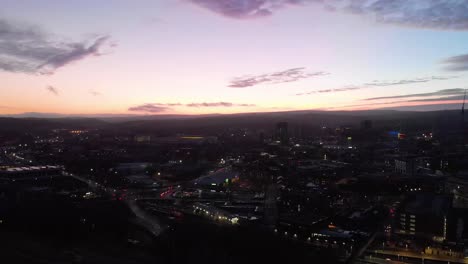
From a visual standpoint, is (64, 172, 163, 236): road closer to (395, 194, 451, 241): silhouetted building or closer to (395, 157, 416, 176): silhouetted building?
(395, 194, 451, 241): silhouetted building

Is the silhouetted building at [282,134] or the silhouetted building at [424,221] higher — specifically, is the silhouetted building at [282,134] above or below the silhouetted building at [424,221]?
above

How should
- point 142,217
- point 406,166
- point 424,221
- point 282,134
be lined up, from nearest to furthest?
1. point 424,221
2. point 142,217
3. point 406,166
4. point 282,134

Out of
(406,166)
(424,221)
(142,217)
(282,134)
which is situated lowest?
(142,217)

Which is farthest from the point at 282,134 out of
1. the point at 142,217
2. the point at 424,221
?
the point at 424,221

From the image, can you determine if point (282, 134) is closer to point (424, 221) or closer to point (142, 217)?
point (142, 217)

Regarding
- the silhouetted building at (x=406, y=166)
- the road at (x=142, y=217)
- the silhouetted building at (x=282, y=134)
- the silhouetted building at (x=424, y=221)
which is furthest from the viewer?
the silhouetted building at (x=282, y=134)

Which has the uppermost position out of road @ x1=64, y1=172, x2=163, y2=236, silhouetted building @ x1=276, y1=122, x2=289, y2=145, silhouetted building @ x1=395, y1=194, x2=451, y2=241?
silhouetted building @ x1=276, y1=122, x2=289, y2=145

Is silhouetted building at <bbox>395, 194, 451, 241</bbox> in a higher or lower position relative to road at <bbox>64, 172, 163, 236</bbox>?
higher

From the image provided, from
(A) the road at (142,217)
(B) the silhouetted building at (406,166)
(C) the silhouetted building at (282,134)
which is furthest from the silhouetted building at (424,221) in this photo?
(C) the silhouetted building at (282,134)

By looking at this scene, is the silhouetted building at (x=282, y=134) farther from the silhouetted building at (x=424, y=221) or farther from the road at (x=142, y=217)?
the silhouetted building at (x=424, y=221)

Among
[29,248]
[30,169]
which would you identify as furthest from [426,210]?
[30,169]

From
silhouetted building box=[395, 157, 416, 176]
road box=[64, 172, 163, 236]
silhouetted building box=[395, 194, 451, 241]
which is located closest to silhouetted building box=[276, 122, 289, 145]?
silhouetted building box=[395, 157, 416, 176]
